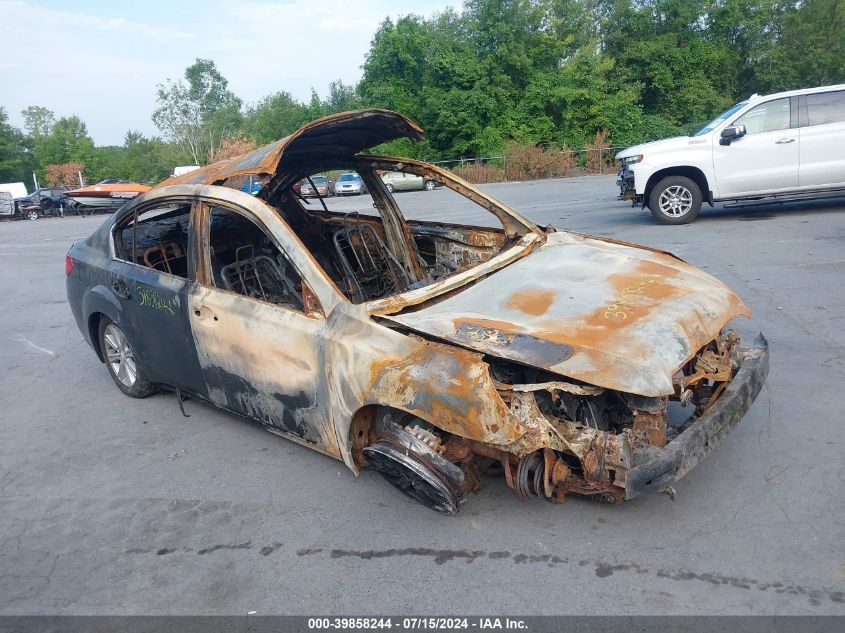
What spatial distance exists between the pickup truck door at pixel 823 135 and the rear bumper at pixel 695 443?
301 inches

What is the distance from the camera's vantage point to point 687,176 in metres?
10.6

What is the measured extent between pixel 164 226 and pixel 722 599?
4.49m

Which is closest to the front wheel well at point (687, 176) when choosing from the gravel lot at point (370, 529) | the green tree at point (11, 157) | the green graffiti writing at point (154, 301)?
the gravel lot at point (370, 529)

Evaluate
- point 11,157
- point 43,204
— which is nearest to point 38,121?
point 11,157

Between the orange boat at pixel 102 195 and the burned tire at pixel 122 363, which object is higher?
→ the orange boat at pixel 102 195

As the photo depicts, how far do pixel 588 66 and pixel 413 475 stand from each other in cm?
3959

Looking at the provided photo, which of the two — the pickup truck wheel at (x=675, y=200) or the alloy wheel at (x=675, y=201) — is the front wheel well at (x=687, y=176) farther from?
the alloy wheel at (x=675, y=201)

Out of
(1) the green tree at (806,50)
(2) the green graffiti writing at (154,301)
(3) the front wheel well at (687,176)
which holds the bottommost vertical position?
(2) the green graffiti writing at (154,301)

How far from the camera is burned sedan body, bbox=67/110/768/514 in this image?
2.92 m

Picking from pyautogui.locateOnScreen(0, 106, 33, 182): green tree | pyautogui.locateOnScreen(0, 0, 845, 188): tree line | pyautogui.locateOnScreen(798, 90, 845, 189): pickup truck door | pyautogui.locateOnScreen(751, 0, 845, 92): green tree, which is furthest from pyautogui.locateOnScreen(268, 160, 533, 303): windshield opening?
pyautogui.locateOnScreen(0, 106, 33, 182): green tree

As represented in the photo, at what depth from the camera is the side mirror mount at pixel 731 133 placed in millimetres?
9867

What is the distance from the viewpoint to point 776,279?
23.0 ft

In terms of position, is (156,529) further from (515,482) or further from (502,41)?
(502,41)

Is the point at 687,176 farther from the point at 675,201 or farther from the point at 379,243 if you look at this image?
the point at 379,243
